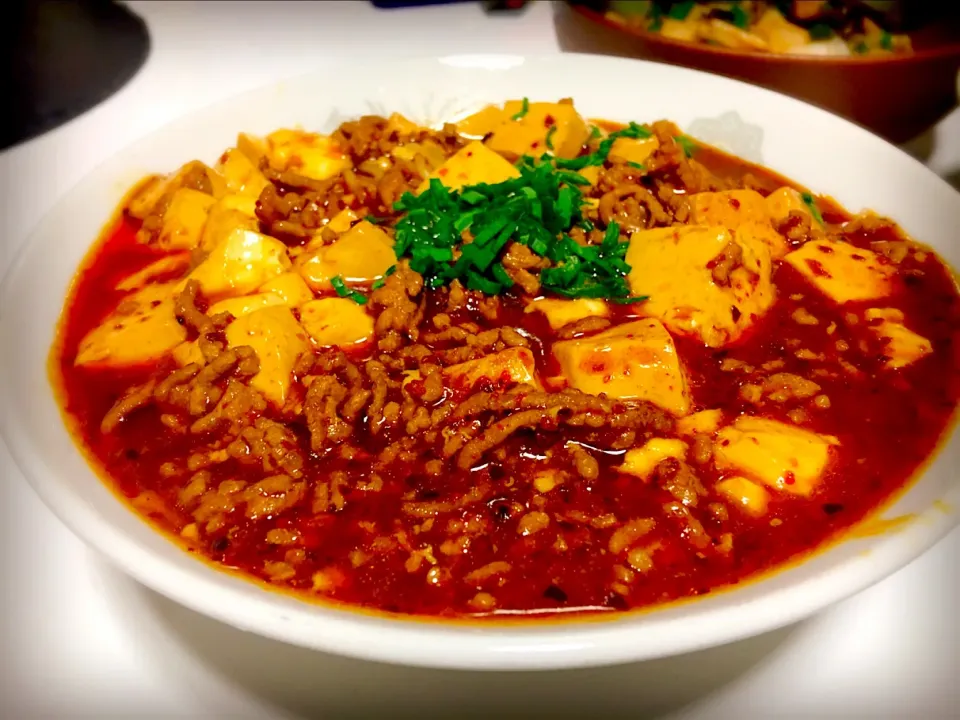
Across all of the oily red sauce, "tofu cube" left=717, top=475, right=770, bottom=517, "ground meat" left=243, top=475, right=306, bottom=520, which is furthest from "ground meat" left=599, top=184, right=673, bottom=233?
"ground meat" left=243, top=475, right=306, bottom=520

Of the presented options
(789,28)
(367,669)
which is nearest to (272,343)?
(367,669)

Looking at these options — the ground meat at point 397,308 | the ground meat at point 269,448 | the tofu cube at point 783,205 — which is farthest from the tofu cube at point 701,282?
the ground meat at point 269,448

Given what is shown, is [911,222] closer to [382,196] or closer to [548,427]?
[548,427]

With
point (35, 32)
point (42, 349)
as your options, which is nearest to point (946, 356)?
point (42, 349)

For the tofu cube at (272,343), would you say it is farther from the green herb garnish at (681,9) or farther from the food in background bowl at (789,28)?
the green herb garnish at (681,9)

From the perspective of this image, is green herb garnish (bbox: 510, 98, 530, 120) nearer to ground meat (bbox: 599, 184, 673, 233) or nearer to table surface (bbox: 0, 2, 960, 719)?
ground meat (bbox: 599, 184, 673, 233)
